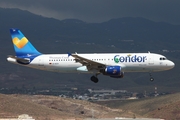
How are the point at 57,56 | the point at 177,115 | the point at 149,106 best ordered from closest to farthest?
the point at 57,56 < the point at 177,115 < the point at 149,106

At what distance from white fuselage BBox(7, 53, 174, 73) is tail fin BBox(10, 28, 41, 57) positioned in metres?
2.32

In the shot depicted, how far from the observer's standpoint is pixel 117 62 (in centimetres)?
8769

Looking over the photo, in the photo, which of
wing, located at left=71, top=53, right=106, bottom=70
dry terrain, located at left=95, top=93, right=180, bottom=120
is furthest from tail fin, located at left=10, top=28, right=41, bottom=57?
dry terrain, located at left=95, top=93, right=180, bottom=120

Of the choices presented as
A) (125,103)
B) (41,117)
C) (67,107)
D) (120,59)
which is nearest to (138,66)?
(120,59)

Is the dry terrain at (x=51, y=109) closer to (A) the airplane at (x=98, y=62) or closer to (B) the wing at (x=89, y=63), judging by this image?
(A) the airplane at (x=98, y=62)

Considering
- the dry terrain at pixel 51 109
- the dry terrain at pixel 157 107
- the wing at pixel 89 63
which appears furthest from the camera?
the dry terrain at pixel 157 107

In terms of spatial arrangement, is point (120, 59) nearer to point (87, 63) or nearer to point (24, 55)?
point (87, 63)

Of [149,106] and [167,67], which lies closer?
[167,67]

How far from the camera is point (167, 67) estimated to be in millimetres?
87750

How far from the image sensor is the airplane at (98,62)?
86625 millimetres

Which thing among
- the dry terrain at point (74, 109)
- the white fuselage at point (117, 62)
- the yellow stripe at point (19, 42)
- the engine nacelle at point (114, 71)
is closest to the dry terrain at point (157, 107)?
the dry terrain at point (74, 109)

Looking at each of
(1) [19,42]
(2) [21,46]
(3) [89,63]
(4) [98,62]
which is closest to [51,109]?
(1) [19,42]

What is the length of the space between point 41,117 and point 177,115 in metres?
29.8

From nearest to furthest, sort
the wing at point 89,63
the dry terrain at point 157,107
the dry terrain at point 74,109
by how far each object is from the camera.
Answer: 1. the wing at point 89,63
2. the dry terrain at point 74,109
3. the dry terrain at point 157,107
